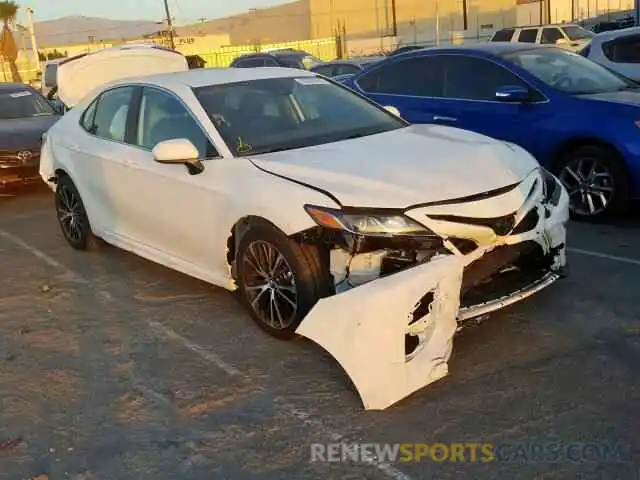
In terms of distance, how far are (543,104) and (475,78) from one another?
2.99 feet

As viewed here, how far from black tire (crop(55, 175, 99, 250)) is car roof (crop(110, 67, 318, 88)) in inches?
51.4

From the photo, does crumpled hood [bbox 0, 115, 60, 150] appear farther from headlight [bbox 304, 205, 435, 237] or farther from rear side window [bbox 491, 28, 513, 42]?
rear side window [bbox 491, 28, 513, 42]

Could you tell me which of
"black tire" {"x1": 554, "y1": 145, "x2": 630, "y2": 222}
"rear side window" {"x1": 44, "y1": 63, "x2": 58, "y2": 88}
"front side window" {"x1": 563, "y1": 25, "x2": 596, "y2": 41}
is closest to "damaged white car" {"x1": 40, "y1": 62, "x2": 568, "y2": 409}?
"black tire" {"x1": 554, "y1": 145, "x2": 630, "y2": 222}

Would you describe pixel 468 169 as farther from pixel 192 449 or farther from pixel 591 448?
pixel 192 449

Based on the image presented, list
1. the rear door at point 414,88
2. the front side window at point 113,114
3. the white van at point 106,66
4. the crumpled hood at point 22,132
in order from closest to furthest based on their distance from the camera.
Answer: the front side window at point 113,114 → the rear door at point 414,88 → the crumpled hood at point 22,132 → the white van at point 106,66

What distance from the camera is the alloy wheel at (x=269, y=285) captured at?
446 cm

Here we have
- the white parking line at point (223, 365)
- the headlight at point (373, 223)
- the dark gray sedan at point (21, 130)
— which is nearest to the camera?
the white parking line at point (223, 365)

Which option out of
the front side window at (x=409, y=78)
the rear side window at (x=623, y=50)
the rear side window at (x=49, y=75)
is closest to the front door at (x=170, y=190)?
the front side window at (x=409, y=78)

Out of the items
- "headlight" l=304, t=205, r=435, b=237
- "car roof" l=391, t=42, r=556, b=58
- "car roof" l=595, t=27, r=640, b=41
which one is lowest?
"headlight" l=304, t=205, r=435, b=237

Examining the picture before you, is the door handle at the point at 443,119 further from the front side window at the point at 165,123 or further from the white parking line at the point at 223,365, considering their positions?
the white parking line at the point at 223,365

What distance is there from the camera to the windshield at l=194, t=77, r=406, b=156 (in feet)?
16.5

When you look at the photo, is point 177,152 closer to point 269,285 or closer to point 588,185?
point 269,285

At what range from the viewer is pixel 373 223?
13.3ft

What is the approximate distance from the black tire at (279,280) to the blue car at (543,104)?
351 centimetres
